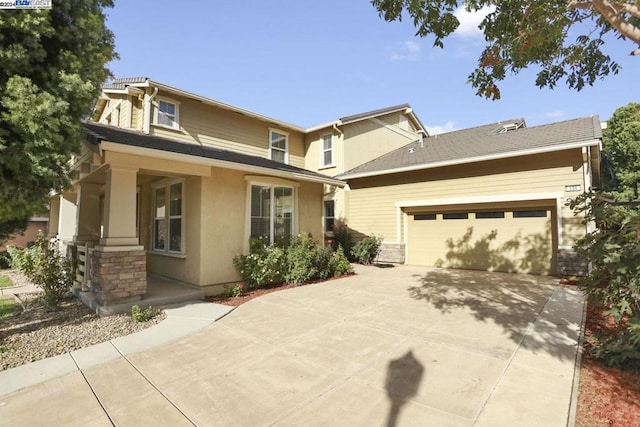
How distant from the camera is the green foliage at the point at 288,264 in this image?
7.88 metres

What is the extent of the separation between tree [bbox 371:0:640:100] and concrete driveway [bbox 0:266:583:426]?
13.1 ft

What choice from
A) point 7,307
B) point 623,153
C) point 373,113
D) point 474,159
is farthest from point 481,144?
point 7,307

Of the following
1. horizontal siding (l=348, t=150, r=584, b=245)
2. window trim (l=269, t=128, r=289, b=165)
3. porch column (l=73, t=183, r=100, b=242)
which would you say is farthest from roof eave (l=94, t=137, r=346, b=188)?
window trim (l=269, t=128, r=289, b=165)

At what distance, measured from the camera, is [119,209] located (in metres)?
6.15

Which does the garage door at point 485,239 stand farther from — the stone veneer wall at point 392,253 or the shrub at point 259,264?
the shrub at point 259,264

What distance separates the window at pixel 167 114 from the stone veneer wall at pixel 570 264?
1343 cm

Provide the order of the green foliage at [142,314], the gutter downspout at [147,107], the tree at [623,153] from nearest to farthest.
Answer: the green foliage at [142,314]
the gutter downspout at [147,107]
the tree at [623,153]

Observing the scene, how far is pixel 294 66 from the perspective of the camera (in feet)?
34.1

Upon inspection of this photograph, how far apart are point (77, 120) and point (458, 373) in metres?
6.32

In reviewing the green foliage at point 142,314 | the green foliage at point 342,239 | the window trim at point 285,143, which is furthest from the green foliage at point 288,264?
the window trim at point 285,143

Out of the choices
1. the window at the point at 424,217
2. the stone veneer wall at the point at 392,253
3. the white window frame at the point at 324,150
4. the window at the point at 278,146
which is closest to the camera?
the window at the point at 424,217

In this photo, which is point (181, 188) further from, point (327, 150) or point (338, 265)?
point (327, 150)

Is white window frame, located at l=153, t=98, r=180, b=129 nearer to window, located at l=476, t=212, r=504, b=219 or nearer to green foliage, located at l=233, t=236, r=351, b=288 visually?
green foliage, located at l=233, t=236, r=351, b=288

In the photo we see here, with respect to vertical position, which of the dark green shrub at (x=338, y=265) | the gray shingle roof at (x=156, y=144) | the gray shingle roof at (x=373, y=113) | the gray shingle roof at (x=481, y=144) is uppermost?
the gray shingle roof at (x=373, y=113)
